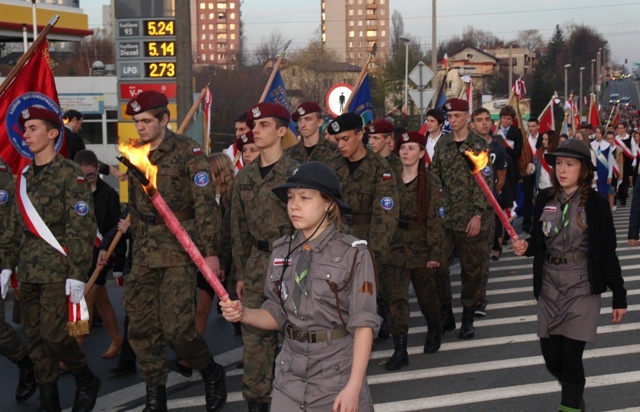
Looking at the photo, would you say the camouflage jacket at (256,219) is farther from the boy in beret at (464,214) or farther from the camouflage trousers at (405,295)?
the boy in beret at (464,214)

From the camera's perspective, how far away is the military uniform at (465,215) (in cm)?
898

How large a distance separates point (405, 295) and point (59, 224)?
297 cm

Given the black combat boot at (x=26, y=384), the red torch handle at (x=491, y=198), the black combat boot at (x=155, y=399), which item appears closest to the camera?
the red torch handle at (x=491, y=198)

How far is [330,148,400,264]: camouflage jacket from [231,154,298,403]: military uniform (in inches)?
47.2

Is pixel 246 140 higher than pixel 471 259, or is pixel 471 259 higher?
pixel 246 140

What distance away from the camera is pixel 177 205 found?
650 centimetres

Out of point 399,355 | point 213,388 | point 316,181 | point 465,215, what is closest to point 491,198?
point 316,181

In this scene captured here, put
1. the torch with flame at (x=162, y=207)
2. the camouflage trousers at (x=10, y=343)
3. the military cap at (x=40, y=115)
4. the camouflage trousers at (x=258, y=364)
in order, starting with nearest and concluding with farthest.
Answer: the torch with flame at (x=162, y=207), the camouflage trousers at (x=258, y=364), the military cap at (x=40, y=115), the camouflage trousers at (x=10, y=343)

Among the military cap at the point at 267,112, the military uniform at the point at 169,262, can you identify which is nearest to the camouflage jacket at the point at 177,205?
the military uniform at the point at 169,262

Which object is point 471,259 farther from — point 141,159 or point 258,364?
point 141,159

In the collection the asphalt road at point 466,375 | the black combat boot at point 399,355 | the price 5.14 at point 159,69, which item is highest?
the price 5.14 at point 159,69

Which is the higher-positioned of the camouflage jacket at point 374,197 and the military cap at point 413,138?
the military cap at point 413,138

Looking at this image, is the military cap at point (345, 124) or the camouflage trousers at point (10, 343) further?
the military cap at point (345, 124)

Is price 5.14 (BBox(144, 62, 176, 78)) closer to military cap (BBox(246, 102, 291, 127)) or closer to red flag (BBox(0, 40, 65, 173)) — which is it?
red flag (BBox(0, 40, 65, 173))
